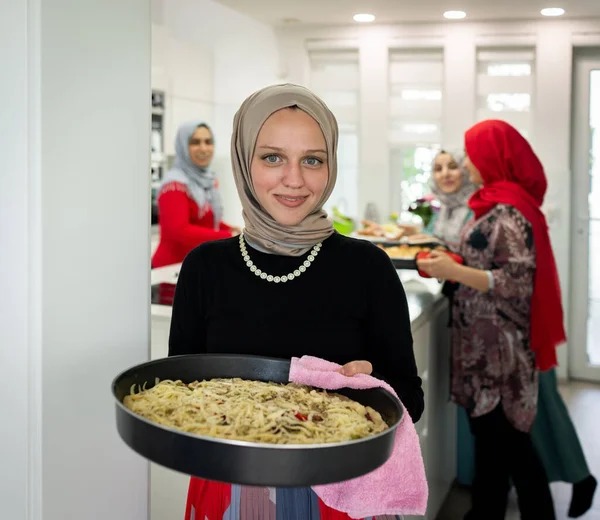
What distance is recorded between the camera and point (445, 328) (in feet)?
10.2

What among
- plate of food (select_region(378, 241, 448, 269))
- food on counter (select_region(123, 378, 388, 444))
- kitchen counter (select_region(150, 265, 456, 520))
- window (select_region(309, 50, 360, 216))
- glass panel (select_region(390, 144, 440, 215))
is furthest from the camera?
window (select_region(309, 50, 360, 216))

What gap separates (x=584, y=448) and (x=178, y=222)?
7.73 feet

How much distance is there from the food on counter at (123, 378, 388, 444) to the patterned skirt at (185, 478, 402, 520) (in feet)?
0.59

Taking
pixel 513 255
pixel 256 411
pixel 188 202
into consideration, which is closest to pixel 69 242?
pixel 256 411

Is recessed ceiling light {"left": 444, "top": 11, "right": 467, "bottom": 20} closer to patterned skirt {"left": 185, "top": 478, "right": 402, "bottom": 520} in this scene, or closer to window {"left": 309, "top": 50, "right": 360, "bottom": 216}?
window {"left": 309, "top": 50, "right": 360, "bottom": 216}

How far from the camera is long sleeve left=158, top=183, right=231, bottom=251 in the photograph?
140 inches

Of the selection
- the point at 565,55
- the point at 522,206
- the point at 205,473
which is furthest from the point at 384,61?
the point at 205,473

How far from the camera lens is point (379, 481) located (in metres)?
1.05

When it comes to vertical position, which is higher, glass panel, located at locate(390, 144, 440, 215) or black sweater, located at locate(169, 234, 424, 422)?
glass panel, located at locate(390, 144, 440, 215)

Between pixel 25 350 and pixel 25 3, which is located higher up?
pixel 25 3

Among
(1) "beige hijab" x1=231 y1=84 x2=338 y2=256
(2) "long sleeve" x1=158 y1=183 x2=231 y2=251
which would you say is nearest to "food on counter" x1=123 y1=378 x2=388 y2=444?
(1) "beige hijab" x1=231 y1=84 x2=338 y2=256

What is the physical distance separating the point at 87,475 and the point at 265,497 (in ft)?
0.94

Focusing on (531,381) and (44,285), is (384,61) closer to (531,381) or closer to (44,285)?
(531,381)

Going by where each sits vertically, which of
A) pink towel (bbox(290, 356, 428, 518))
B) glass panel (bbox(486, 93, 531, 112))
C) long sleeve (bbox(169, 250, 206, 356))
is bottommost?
pink towel (bbox(290, 356, 428, 518))
